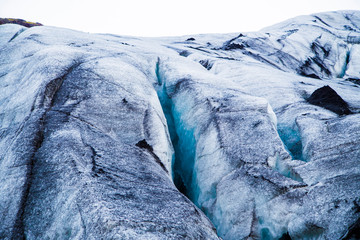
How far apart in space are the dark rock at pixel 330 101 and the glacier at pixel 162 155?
6cm

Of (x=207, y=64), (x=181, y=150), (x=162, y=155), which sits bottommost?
(x=181, y=150)

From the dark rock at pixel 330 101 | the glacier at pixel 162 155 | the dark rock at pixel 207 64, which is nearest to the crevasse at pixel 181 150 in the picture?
the glacier at pixel 162 155

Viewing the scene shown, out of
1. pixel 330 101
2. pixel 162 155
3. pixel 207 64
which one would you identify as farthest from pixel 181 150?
pixel 207 64

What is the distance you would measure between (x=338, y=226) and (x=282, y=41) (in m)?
30.5

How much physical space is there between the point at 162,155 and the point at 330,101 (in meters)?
8.27

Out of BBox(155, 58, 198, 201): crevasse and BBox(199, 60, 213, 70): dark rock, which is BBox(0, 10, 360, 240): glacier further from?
BBox(199, 60, 213, 70): dark rock

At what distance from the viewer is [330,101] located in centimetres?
1089

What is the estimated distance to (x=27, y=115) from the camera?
7605mm

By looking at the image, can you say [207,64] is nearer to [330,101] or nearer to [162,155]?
[330,101]

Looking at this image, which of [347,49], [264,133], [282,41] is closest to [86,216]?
[264,133]

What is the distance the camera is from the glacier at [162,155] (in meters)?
5.16

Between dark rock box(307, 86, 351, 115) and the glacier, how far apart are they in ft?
0.21

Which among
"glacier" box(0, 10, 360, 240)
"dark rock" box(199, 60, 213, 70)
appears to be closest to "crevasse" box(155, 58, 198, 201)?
"glacier" box(0, 10, 360, 240)

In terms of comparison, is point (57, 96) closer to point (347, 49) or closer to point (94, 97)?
point (94, 97)
